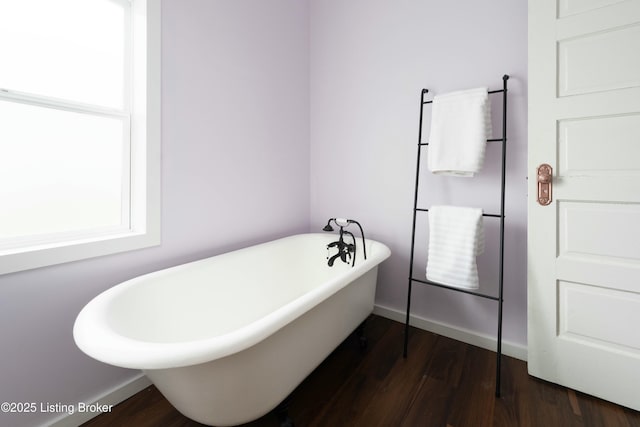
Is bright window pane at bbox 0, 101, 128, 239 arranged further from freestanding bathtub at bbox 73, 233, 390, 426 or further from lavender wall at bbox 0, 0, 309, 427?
freestanding bathtub at bbox 73, 233, 390, 426

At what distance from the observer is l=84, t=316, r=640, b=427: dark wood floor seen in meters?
1.29

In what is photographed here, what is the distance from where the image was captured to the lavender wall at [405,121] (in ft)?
5.68

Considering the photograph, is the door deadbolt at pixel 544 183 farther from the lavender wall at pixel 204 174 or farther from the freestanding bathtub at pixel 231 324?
the lavender wall at pixel 204 174

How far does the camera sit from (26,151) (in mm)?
1264

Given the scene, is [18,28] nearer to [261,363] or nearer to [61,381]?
[61,381]

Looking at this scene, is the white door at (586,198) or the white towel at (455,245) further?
the white towel at (455,245)

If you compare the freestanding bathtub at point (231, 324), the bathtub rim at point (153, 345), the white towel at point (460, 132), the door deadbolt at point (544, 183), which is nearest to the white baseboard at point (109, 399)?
the freestanding bathtub at point (231, 324)

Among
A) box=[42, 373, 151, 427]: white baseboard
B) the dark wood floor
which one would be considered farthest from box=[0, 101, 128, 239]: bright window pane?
the dark wood floor

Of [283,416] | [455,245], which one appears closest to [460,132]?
[455,245]

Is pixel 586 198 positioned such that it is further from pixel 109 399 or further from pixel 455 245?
pixel 109 399

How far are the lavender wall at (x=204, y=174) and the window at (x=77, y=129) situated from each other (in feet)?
0.29

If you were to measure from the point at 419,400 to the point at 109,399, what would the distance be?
1.47m

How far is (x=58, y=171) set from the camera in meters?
1.37

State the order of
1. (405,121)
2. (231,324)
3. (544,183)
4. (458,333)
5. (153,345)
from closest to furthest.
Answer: (153,345)
(544,183)
(231,324)
(458,333)
(405,121)
